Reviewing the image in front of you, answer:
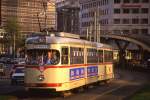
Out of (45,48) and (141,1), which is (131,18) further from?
(45,48)

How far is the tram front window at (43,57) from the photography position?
1113 inches

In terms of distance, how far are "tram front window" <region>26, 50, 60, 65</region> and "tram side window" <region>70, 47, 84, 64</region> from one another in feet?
5.44

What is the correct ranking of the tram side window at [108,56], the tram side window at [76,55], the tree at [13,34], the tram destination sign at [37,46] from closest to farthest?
the tram destination sign at [37,46], the tram side window at [76,55], the tram side window at [108,56], the tree at [13,34]

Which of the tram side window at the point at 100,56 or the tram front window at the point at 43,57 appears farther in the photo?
the tram side window at the point at 100,56

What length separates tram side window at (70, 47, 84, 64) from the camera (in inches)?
1185

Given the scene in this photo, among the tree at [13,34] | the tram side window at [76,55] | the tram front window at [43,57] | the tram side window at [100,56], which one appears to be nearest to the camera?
the tram front window at [43,57]

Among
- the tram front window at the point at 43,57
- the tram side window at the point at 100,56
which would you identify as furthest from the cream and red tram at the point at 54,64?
the tram side window at the point at 100,56

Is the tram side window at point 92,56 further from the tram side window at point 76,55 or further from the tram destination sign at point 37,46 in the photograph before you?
the tram destination sign at point 37,46

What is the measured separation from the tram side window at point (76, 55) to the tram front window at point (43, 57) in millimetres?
1658

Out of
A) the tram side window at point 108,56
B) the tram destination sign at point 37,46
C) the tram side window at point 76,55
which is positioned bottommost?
the tram side window at point 108,56

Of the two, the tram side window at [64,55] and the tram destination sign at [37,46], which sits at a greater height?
the tram destination sign at [37,46]

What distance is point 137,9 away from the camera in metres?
161

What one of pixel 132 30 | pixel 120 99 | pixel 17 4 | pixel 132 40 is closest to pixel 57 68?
pixel 120 99

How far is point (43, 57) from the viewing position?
28391mm
